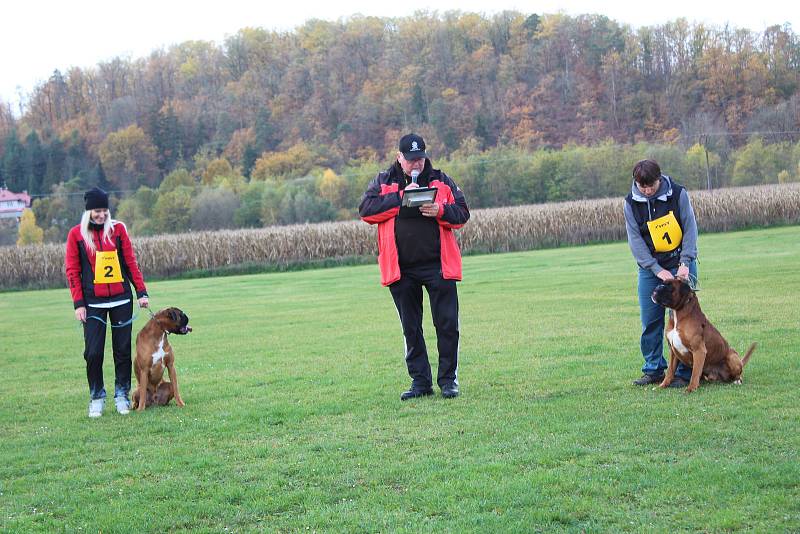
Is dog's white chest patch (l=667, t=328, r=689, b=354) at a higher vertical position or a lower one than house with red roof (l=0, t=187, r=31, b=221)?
lower

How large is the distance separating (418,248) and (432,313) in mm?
580

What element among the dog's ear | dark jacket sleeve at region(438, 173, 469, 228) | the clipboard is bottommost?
the dog's ear

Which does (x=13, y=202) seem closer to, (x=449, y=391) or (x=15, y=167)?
(x=15, y=167)

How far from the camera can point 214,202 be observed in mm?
82938

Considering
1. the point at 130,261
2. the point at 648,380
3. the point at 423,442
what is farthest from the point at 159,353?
the point at 648,380

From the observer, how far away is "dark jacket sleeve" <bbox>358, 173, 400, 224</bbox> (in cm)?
780

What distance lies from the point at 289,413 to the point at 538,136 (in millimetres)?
95468

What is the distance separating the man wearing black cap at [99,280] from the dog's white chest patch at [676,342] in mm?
4715

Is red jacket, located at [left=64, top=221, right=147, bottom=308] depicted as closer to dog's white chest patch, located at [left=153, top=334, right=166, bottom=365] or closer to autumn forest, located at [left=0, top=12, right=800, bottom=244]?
dog's white chest patch, located at [left=153, top=334, right=166, bottom=365]

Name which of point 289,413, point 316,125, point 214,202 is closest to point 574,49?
point 316,125

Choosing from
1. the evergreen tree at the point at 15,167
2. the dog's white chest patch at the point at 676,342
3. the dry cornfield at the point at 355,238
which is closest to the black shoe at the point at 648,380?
the dog's white chest patch at the point at 676,342

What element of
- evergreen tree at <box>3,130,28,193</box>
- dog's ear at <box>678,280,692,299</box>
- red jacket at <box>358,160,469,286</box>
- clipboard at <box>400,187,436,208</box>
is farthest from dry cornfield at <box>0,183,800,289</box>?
evergreen tree at <box>3,130,28,193</box>

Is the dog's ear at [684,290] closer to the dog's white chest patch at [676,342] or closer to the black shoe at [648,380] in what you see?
the dog's white chest patch at [676,342]

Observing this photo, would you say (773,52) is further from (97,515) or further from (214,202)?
(97,515)
